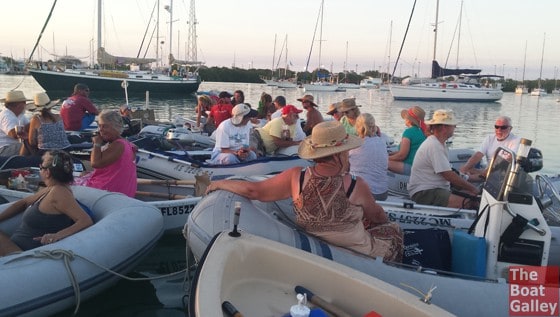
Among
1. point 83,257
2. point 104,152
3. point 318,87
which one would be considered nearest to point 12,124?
point 104,152

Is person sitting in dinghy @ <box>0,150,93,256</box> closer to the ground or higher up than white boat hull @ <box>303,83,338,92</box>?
closer to the ground

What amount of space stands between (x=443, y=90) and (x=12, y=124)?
4144 cm

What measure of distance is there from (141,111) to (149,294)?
8.97 m

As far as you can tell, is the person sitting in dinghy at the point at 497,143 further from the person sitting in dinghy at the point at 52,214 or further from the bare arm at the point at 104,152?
the person sitting in dinghy at the point at 52,214

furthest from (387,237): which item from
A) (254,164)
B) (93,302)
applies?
(254,164)

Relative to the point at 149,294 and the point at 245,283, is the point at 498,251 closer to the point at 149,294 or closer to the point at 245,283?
the point at 245,283

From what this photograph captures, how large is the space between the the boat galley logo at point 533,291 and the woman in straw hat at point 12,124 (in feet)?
21.8

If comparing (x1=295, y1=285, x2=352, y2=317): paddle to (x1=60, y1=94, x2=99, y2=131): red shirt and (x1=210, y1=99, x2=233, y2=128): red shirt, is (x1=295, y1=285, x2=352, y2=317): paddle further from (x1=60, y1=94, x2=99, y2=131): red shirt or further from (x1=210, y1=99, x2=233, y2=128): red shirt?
(x1=60, y1=94, x2=99, y2=131): red shirt

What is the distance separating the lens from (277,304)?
10.2ft

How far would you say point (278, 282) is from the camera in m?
3.29

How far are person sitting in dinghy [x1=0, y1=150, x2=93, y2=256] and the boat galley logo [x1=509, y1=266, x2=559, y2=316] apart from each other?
11.0 feet

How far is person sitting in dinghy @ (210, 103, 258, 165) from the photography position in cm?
736

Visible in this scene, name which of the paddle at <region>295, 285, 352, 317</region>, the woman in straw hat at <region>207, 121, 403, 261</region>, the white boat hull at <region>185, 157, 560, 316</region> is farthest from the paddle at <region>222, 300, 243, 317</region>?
the woman in straw hat at <region>207, 121, 403, 261</region>

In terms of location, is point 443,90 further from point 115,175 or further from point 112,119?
point 112,119
